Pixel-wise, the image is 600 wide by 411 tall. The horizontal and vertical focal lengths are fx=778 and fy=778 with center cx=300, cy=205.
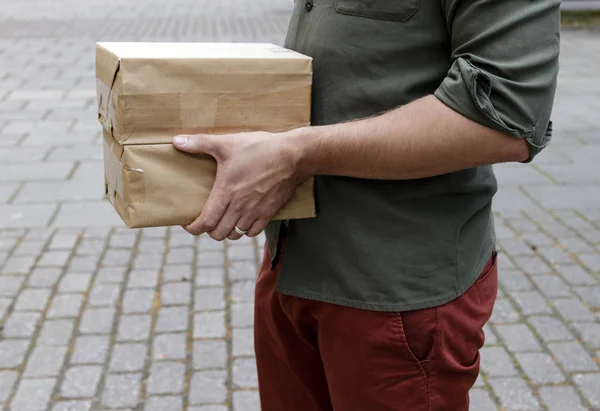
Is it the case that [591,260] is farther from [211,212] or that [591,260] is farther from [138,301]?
[211,212]

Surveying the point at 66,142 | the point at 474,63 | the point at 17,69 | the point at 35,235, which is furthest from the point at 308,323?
the point at 17,69

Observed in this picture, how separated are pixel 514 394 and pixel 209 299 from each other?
1.45m

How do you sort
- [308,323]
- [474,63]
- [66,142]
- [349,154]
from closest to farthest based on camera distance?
[474,63]
[349,154]
[308,323]
[66,142]

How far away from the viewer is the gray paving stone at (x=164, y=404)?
294 cm

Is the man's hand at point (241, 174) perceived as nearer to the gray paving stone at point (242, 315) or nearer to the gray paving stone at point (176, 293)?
the gray paving stone at point (242, 315)

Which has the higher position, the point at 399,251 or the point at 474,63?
the point at 474,63

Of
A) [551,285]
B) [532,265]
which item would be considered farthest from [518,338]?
[532,265]

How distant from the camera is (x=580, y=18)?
460 inches

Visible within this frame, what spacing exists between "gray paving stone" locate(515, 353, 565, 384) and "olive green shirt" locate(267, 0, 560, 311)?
1702mm

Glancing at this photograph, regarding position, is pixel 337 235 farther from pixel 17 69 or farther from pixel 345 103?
pixel 17 69

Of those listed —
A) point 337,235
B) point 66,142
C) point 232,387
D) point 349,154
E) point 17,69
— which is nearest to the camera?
point 349,154

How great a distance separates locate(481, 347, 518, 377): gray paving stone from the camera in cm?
316

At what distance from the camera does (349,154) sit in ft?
4.46

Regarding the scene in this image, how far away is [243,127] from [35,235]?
324 centimetres
